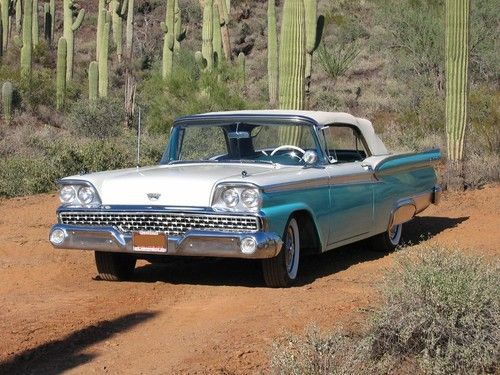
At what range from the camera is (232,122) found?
9859 mm

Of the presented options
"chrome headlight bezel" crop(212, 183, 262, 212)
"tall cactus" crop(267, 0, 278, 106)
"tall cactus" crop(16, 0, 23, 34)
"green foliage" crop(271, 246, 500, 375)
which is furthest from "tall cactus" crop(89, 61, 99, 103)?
"green foliage" crop(271, 246, 500, 375)

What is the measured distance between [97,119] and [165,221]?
62.9ft

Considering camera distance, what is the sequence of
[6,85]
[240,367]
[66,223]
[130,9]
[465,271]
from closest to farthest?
1. [240,367]
2. [465,271]
3. [66,223]
4. [6,85]
5. [130,9]

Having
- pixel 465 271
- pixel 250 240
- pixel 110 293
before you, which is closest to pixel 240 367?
pixel 465 271

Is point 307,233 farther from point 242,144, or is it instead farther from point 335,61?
point 335,61

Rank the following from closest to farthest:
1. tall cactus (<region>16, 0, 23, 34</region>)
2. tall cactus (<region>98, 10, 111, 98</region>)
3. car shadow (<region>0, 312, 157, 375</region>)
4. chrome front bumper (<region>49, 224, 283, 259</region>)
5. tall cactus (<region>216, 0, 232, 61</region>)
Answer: car shadow (<region>0, 312, 157, 375</region>) < chrome front bumper (<region>49, 224, 283, 259</region>) < tall cactus (<region>98, 10, 111, 98</region>) < tall cactus (<region>216, 0, 232, 61</region>) < tall cactus (<region>16, 0, 23, 34</region>)

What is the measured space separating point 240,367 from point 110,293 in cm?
276

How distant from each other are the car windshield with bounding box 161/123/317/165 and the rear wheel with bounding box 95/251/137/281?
1.21 m

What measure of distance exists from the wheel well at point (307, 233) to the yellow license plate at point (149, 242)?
4.00 feet

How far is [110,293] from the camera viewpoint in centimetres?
854

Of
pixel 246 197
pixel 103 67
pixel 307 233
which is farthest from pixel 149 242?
pixel 103 67

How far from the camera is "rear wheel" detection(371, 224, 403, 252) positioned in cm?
1100

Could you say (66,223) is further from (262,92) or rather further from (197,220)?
(262,92)

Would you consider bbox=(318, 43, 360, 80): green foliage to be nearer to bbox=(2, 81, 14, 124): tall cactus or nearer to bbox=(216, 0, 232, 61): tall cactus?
bbox=(216, 0, 232, 61): tall cactus
